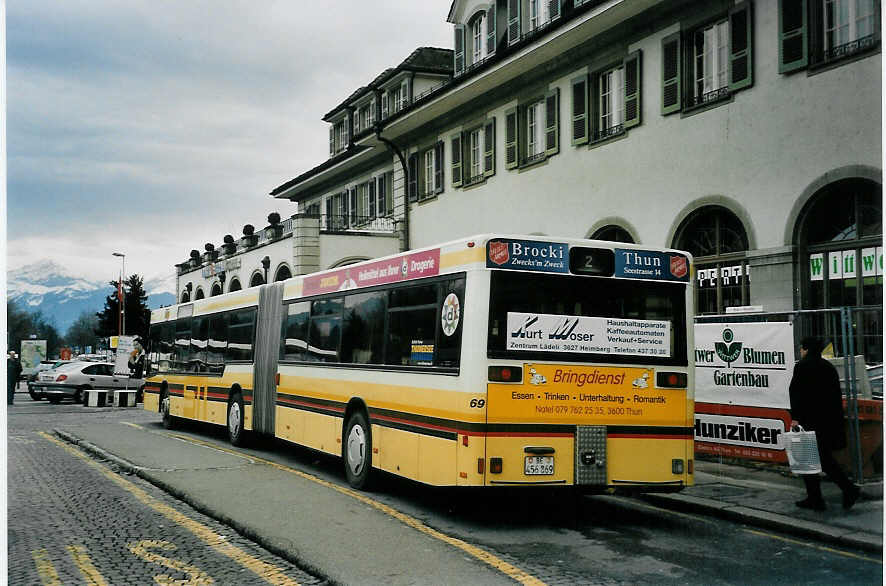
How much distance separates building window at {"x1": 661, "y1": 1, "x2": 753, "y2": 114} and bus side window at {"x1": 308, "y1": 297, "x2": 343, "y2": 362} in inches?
360

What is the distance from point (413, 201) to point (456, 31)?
5822 millimetres

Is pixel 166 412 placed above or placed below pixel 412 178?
below

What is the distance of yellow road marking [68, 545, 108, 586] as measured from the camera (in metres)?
7.07

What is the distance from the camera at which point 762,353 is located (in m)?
12.6

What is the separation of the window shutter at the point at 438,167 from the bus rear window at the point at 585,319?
21073 millimetres

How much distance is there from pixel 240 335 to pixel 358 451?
21.2ft

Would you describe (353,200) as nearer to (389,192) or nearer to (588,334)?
(389,192)

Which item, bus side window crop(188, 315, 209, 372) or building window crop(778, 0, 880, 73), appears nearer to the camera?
building window crop(778, 0, 880, 73)

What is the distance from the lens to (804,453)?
1005 centimetres

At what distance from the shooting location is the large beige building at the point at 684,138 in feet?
53.2

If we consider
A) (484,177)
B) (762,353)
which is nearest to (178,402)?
(484,177)

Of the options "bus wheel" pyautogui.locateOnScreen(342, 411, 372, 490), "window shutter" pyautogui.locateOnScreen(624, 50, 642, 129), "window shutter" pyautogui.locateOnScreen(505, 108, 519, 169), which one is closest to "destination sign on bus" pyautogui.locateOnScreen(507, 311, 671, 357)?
"bus wheel" pyautogui.locateOnScreen(342, 411, 372, 490)

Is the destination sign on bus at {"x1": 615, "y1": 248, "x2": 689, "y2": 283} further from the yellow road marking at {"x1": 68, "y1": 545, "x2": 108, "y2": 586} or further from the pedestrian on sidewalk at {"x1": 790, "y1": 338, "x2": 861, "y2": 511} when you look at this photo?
the yellow road marking at {"x1": 68, "y1": 545, "x2": 108, "y2": 586}

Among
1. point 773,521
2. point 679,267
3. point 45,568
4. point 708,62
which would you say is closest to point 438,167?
point 708,62
